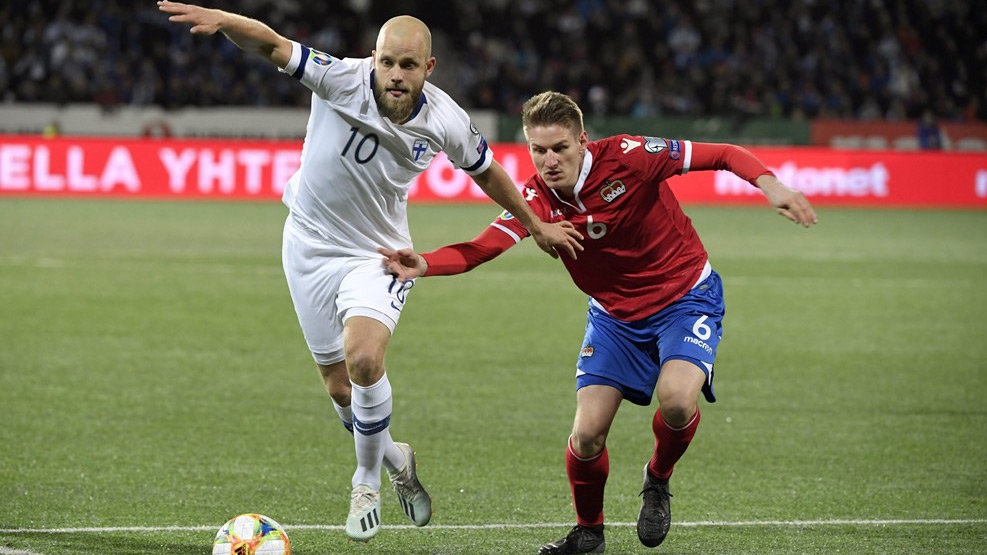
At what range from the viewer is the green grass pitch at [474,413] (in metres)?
5.99

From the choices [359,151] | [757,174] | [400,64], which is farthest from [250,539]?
[757,174]

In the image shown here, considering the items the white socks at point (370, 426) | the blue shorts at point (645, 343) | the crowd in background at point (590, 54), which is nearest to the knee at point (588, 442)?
the blue shorts at point (645, 343)

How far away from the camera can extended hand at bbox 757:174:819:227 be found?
5.11 m

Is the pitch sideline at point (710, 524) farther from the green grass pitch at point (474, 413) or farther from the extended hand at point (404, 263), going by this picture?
the extended hand at point (404, 263)

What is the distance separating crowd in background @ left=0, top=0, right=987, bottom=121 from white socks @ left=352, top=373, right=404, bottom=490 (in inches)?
926

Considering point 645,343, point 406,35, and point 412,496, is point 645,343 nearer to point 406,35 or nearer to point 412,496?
point 412,496

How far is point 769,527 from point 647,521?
75 cm

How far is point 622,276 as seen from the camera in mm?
5898

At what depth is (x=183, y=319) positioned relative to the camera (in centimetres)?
1238

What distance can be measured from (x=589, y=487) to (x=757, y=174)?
1510 mm

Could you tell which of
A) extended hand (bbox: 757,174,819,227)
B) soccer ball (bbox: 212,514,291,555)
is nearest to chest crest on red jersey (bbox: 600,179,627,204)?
extended hand (bbox: 757,174,819,227)

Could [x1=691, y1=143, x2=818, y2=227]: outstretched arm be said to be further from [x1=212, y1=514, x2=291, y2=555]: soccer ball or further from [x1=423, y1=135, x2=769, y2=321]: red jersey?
[x1=212, y1=514, x2=291, y2=555]: soccer ball

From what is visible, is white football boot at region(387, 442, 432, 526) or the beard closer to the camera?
the beard

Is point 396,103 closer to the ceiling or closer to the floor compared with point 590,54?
closer to the ceiling
